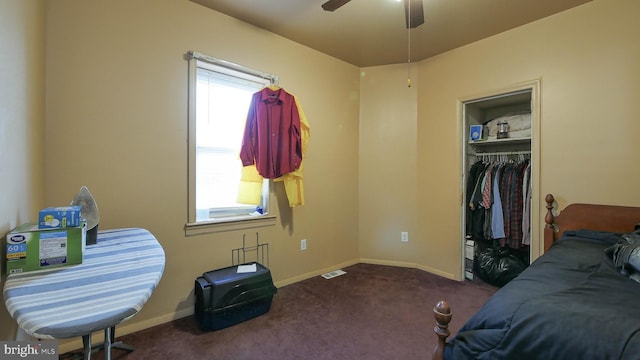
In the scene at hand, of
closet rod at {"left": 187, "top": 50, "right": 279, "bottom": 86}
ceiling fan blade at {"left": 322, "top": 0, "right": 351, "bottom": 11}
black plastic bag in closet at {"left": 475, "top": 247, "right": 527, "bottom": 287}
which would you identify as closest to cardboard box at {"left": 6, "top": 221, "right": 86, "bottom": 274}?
closet rod at {"left": 187, "top": 50, "right": 279, "bottom": 86}

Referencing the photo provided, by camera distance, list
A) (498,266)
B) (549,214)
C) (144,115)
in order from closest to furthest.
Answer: (144,115), (549,214), (498,266)

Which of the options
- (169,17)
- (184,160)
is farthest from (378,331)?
(169,17)

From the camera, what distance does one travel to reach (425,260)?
3320 millimetres

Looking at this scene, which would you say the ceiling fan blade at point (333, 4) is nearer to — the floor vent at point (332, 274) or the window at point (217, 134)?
the window at point (217, 134)

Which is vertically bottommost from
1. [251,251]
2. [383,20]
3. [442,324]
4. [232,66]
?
[251,251]

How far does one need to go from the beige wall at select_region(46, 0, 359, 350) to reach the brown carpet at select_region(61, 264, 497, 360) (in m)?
0.29

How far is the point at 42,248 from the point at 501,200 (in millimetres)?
3428

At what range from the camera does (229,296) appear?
210cm

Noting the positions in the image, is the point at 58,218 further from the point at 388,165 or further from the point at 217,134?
the point at 388,165

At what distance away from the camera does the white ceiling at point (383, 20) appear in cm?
226

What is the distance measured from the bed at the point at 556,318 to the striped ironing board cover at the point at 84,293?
1.04 meters

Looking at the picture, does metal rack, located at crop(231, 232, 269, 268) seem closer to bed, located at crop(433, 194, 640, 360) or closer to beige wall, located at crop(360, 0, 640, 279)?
beige wall, located at crop(360, 0, 640, 279)

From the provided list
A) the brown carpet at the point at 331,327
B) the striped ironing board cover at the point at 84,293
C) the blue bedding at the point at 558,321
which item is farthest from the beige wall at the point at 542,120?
the striped ironing board cover at the point at 84,293

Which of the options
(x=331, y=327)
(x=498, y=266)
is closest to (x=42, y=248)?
(x=331, y=327)
